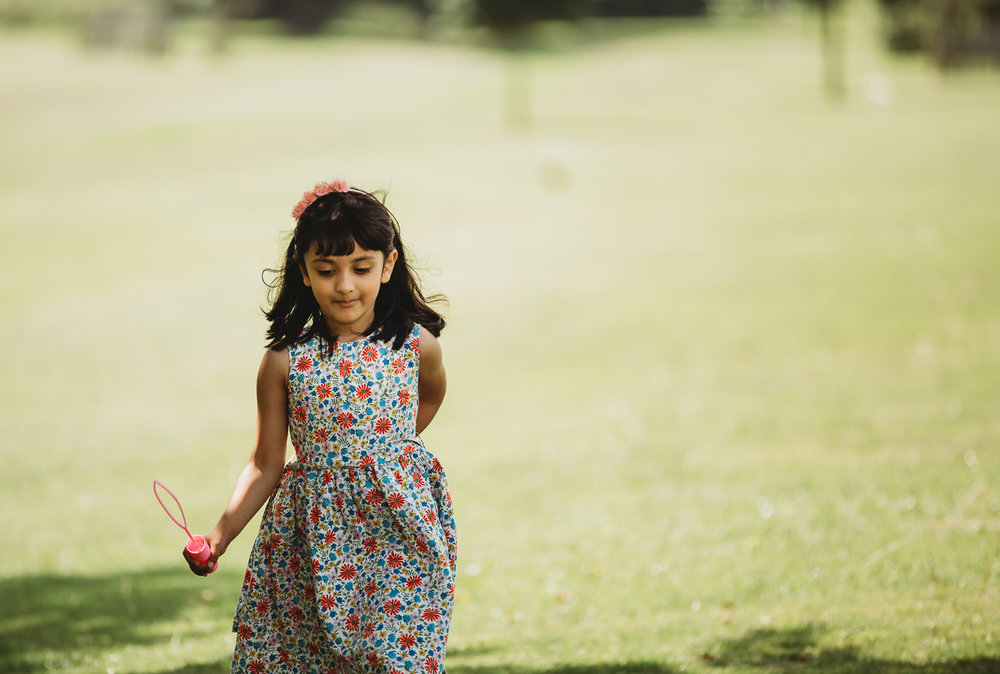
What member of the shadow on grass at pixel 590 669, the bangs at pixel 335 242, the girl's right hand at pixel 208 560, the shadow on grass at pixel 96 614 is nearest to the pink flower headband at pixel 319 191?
the bangs at pixel 335 242

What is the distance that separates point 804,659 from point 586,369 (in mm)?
8897

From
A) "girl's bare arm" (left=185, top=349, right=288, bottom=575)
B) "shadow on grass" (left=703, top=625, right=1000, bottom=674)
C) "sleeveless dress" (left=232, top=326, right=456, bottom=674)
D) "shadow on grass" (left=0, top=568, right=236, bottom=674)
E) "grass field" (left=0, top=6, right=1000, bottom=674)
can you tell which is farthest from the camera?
"grass field" (left=0, top=6, right=1000, bottom=674)

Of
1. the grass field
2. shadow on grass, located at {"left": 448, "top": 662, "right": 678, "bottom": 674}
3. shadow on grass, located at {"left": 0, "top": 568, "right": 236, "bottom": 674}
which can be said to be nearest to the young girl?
shadow on grass, located at {"left": 448, "top": 662, "right": 678, "bottom": 674}

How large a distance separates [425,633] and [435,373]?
32.7 inches

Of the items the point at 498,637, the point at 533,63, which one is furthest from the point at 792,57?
the point at 498,637

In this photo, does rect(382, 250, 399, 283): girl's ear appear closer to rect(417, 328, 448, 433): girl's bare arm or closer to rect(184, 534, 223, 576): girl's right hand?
rect(417, 328, 448, 433): girl's bare arm

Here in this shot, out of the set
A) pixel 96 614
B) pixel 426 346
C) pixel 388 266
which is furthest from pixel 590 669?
pixel 96 614

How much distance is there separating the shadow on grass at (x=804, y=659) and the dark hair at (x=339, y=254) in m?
2.15

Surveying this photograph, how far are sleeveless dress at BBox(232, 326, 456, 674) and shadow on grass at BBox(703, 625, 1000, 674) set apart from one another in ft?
6.10

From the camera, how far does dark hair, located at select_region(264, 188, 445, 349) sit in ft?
11.9

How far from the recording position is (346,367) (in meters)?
3.67

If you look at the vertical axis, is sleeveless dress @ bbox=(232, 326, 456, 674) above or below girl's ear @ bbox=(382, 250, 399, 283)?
below

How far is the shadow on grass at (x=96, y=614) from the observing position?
5.96 meters

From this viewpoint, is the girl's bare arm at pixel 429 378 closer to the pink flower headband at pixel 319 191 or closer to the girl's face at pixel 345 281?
the girl's face at pixel 345 281
